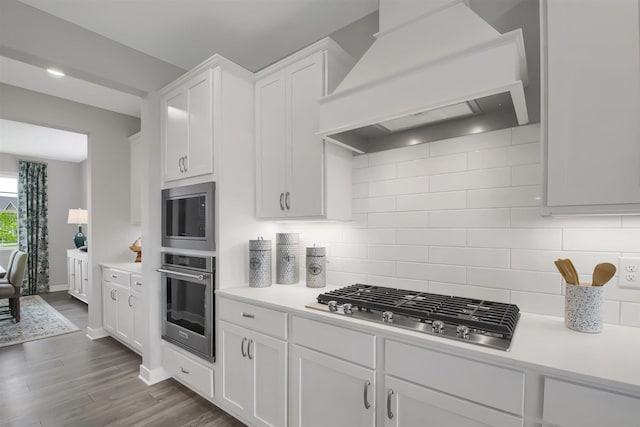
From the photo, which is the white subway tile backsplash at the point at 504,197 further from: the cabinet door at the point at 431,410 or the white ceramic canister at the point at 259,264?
the white ceramic canister at the point at 259,264

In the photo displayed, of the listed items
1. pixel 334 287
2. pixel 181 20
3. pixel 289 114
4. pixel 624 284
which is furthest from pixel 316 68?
pixel 624 284

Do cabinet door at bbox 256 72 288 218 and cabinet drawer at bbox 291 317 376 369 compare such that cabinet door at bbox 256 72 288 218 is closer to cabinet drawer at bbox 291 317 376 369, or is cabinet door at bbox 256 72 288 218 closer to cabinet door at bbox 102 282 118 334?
cabinet drawer at bbox 291 317 376 369

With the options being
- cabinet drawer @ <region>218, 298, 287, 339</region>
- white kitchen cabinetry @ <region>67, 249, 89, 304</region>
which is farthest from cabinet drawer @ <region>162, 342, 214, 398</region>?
white kitchen cabinetry @ <region>67, 249, 89, 304</region>

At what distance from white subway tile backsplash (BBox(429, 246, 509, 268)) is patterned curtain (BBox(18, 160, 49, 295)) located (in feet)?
25.4

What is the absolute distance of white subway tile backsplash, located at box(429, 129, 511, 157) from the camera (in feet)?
5.36

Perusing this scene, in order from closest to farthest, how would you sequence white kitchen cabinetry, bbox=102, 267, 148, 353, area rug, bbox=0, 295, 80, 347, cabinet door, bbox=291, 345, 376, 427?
1. cabinet door, bbox=291, 345, 376, 427
2. white kitchen cabinetry, bbox=102, 267, 148, 353
3. area rug, bbox=0, 295, 80, 347

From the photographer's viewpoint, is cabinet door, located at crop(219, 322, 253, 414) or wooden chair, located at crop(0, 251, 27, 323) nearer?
cabinet door, located at crop(219, 322, 253, 414)

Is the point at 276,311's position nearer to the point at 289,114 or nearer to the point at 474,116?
the point at 289,114

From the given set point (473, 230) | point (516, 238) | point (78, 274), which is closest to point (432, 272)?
point (473, 230)

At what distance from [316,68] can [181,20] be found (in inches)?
45.4

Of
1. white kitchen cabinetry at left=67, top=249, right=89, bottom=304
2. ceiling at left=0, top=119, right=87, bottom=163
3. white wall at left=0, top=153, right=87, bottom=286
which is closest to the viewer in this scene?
ceiling at left=0, top=119, right=87, bottom=163

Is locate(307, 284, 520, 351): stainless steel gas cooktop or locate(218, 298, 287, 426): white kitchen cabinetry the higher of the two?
locate(307, 284, 520, 351): stainless steel gas cooktop

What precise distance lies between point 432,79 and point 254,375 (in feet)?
6.31

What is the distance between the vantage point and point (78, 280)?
208 inches
